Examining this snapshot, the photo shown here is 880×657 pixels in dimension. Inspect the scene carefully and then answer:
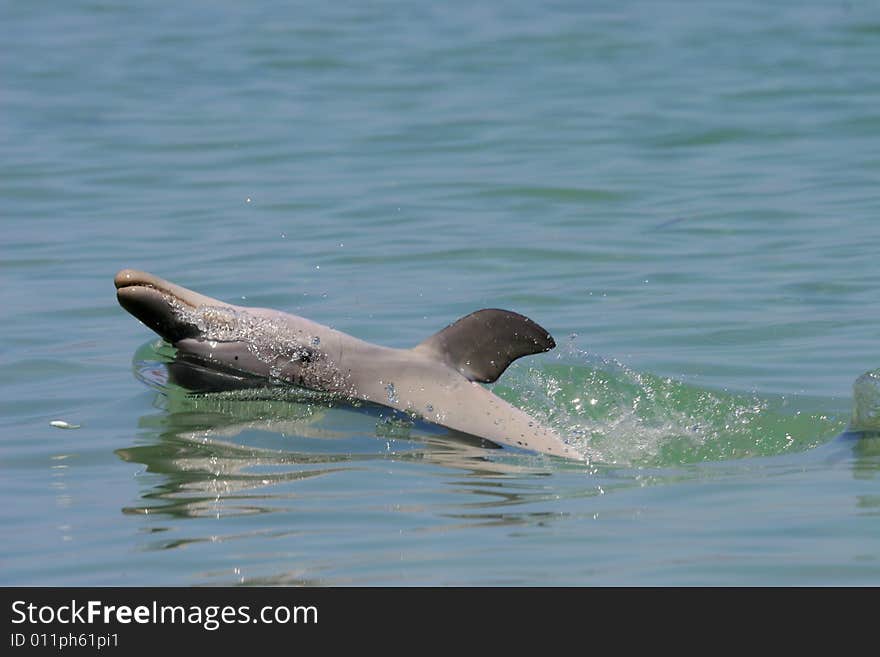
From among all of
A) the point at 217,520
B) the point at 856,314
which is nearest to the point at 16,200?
the point at 856,314

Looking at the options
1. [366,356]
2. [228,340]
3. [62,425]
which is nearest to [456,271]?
[366,356]

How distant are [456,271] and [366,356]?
13.7 feet

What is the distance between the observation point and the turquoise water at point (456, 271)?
634 centimetres

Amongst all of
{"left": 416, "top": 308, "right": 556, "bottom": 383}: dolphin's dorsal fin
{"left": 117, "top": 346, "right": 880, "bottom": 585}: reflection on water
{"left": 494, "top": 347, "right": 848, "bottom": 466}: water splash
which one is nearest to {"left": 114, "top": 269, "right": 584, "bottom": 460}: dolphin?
{"left": 416, "top": 308, "right": 556, "bottom": 383}: dolphin's dorsal fin

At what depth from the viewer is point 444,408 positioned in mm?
7969

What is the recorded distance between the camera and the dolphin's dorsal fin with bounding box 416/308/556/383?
26.1 feet

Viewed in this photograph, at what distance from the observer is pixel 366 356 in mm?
8227

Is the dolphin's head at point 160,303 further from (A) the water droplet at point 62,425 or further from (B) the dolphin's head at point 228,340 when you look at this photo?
(A) the water droplet at point 62,425

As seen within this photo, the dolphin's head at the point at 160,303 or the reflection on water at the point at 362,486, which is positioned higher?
the dolphin's head at the point at 160,303

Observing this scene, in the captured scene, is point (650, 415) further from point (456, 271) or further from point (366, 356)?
point (456, 271)

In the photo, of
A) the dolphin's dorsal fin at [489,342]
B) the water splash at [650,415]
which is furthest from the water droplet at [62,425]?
the water splash at [650,415]

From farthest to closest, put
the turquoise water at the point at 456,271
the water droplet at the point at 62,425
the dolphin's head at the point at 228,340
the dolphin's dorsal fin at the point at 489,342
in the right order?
the water droplet at the point at 62,425 → the dolphin's head at the point at 228,340 → the dolphin's dorsal fin at the point at 489,342 → the turquoise water at the point at 456,271
